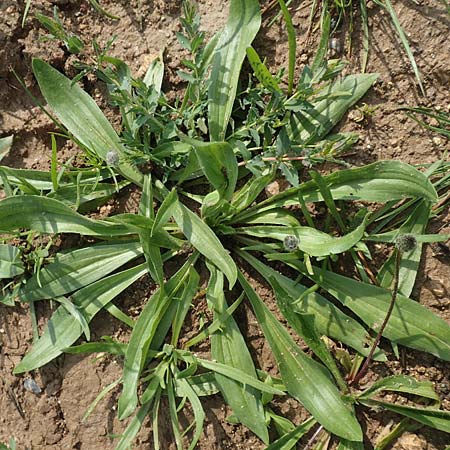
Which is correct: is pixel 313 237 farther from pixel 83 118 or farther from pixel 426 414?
pixel 83 118

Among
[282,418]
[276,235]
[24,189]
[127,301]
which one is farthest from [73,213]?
[282,418]

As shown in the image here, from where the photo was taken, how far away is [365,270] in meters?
2.59

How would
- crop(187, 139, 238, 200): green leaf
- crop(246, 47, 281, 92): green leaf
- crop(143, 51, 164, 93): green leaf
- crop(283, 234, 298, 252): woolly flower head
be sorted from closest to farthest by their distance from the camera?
1. crop(187, 139, 238, 200): green leaf
2. crop(283, 234, 298, 252): woolly flower head
3. crop(246, 47, 281, 92): green leaf
4. crop(143, 51, 164, 93): green leaf

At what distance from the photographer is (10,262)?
102 inches

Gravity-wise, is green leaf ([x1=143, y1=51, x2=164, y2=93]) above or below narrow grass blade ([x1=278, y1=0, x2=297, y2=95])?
below

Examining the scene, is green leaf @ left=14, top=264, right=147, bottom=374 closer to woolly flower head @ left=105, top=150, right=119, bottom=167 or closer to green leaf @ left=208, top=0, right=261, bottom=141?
woolly flower head @ left=105, top=150, right=119, bottom=167

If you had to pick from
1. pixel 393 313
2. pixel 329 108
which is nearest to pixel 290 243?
pixel 393 313

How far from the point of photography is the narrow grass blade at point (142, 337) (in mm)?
2479

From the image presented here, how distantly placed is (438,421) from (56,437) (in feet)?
5.72

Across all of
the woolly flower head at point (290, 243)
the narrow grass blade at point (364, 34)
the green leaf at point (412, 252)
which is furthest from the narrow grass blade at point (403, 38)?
the woolly flower head at point (290, 243)

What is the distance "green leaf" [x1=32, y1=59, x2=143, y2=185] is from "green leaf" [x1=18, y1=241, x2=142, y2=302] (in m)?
0.35

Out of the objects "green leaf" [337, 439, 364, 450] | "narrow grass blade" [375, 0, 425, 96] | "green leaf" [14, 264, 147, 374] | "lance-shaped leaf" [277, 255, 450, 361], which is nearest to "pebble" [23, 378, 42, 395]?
"green leaf" [14, 264, 147, 374]

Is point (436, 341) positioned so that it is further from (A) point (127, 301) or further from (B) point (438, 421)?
(A) point (127, 301)

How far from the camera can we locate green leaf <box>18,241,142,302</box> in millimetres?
2607
